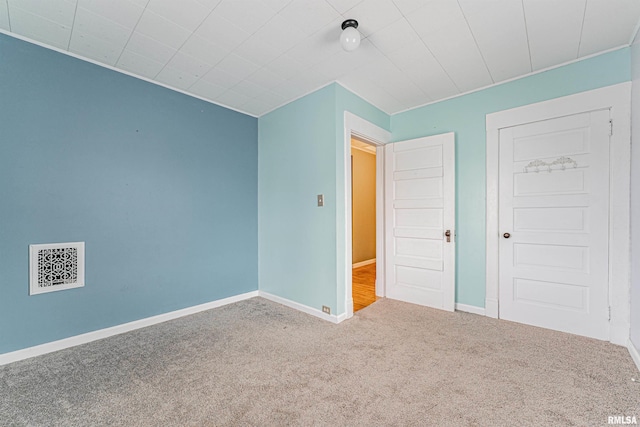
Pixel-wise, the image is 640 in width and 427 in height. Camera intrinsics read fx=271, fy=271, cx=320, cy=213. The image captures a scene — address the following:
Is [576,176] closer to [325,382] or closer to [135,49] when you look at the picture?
[325,382]

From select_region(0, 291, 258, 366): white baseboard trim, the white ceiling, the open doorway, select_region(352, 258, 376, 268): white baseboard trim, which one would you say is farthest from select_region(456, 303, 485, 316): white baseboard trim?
select_region(0, 291, 258, 366): white baseboard trim

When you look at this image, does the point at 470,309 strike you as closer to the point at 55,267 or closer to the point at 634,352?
the point at 634,352

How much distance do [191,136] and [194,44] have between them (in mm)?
1109

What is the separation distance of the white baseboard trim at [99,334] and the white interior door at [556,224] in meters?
3.30

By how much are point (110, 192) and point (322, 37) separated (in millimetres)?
2343

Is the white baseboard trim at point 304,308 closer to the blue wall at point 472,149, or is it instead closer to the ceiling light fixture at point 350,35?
the blue wall at point 472,149

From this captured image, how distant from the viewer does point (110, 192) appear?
2539mm

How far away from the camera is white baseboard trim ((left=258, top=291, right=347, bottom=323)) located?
2818 mm

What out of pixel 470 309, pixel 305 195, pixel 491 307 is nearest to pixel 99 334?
pixel 305 195

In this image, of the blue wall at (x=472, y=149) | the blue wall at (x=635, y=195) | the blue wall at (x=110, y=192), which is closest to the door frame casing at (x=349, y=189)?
the blue wall at (x=472, y=149)

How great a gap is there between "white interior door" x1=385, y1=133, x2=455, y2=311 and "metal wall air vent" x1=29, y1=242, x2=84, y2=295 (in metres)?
3.24

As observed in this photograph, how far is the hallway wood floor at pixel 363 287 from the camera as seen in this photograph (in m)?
3.47

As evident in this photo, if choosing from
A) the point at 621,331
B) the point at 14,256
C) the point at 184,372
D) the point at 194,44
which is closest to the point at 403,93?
the point at 194,44

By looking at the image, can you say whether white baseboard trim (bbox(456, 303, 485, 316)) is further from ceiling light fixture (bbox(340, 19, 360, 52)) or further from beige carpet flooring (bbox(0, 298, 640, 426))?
ceiling light fixture (bbox(340, 19, 360, 52))
